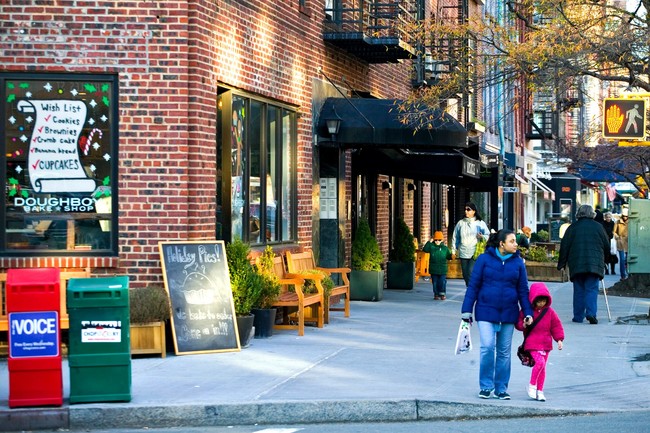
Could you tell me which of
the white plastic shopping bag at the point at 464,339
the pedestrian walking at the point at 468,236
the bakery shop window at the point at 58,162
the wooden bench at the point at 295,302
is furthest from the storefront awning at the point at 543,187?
the white plastic shopping bag at the point at 464,339

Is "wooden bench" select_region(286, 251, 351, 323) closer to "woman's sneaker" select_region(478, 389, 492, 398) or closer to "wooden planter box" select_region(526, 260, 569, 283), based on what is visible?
"woman's sneaker" select_region(478, 389, 492, 398)

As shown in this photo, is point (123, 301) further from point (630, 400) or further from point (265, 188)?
point (265, 188)

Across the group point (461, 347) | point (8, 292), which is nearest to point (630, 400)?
point (461, 347)

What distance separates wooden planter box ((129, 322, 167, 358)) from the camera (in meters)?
12.6

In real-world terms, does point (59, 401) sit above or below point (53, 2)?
below

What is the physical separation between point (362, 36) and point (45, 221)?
7.50 metres

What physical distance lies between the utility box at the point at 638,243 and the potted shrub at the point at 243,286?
8341 mm

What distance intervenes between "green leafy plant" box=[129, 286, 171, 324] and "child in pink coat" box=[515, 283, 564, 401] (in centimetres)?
413

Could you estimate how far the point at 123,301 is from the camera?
988cm

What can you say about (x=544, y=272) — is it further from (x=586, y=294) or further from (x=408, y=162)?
(x=586, y=294)

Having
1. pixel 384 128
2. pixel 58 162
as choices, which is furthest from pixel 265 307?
pixel 384 128

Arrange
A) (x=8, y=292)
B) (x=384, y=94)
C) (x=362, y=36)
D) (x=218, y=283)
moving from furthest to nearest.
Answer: (x=384, y=94) < (x=362, y=36) < (x=218, y=283) < (x=8, y=292)

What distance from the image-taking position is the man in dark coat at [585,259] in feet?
55.1

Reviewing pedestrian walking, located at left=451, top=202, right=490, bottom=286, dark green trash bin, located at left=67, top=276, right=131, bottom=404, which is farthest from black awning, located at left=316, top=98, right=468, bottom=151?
dark green trash bin, located at left=67, top=276, right=131, bottom=404
